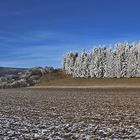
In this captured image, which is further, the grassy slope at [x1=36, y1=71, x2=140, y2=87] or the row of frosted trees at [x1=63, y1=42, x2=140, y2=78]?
the row of frosted trees at [x1=63, y1=42, x2=140, y2=78]

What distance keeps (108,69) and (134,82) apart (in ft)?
92.1

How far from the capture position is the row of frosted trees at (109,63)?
154m

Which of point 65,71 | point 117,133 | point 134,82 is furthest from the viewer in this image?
point 65,71

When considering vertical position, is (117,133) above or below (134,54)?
below

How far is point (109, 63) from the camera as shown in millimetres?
164750

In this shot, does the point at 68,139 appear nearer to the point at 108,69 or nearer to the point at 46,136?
the point at 46,136

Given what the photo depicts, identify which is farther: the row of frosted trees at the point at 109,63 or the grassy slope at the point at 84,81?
the row of frosted trees at the point at 109,63

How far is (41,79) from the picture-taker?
17400cm

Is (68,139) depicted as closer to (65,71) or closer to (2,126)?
(2,126)

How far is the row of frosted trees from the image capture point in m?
154

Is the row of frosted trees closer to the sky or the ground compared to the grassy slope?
closer to the sky

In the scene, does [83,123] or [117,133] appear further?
[83,123]

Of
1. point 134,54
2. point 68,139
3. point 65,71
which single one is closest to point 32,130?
point 68,139

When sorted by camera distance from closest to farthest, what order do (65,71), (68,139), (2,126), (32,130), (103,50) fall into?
(68,139) → (32,130) → (2,126) → (103,50) → (65,71)
